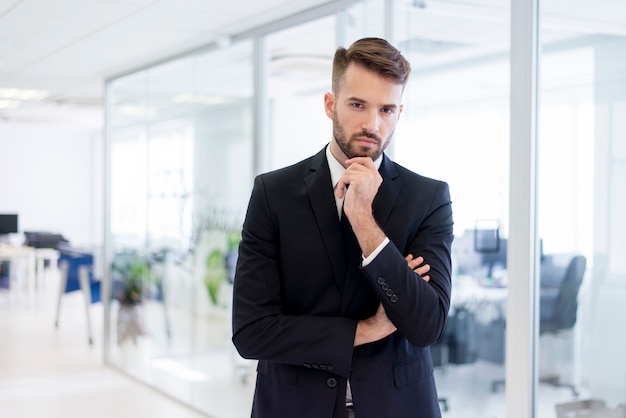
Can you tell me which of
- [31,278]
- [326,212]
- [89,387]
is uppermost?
[326,212]

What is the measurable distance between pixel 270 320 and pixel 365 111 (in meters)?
0.53

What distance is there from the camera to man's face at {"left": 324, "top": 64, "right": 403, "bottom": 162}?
180cm

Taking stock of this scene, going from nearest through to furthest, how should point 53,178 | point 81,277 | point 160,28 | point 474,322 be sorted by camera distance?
point 474,322, point 160,28, point 81,277, point 53,178

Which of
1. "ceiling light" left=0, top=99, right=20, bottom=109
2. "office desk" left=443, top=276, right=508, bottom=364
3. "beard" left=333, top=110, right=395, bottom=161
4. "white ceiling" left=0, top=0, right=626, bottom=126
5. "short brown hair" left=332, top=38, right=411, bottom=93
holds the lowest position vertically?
"office desk" left=443, top=276, right=508, bottom=364

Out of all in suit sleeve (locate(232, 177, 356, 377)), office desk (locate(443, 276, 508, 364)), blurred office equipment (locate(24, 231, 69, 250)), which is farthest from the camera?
blurred office equipment (locate(24, 231, 69, 250))

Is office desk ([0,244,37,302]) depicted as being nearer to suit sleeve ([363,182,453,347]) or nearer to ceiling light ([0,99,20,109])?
ceiling light ([0,99,20,109])

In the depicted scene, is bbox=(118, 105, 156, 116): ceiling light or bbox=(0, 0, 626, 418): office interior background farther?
bbox=(118, 105, 156, 116): ceiling light

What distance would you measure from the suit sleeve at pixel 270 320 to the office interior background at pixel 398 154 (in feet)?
5.12

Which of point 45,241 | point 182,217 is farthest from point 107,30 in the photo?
point 45,241

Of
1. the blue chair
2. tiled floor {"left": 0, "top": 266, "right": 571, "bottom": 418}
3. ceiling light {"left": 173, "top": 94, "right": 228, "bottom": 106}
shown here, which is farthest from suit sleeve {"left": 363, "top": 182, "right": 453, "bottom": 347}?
the blue chair

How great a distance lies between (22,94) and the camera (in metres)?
9.70

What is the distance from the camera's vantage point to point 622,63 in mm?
2951

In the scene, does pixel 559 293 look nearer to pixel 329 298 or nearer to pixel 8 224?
pixel 329 298

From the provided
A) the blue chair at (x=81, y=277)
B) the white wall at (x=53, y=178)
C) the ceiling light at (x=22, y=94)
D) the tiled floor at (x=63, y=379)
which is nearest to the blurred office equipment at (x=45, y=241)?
the tiled floor at (x=63, y=379)
